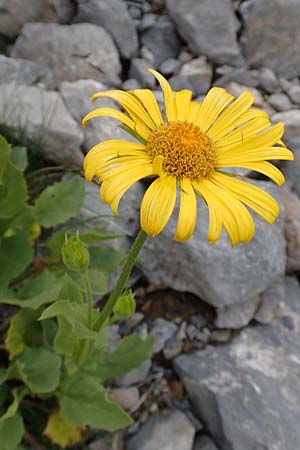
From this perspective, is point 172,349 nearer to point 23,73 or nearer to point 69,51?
point 23,73

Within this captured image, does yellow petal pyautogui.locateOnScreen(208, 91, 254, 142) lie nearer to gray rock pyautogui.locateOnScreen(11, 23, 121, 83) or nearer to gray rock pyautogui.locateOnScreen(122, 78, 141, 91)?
gray rock pyautogui.locateOnScreen(122, 78, 141, 91)

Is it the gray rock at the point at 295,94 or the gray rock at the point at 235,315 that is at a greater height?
the gray rock at the point at 295,94

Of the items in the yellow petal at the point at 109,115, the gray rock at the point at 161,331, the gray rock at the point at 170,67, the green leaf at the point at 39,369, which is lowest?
the gray rock at the point at 161,331

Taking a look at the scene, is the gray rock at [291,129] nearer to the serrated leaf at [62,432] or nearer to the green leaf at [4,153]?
the green leaf at [4,153]

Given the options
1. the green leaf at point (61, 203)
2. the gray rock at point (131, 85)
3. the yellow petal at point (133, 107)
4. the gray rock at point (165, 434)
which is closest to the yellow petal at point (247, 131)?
the yellow petal at point (133, 107)

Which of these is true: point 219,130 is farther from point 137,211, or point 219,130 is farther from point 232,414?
point 232,414

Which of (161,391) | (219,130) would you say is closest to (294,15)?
(219,130)

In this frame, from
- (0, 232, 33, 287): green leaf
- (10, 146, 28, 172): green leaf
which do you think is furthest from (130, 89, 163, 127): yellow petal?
(10, 146, 28, 172): green leaf
